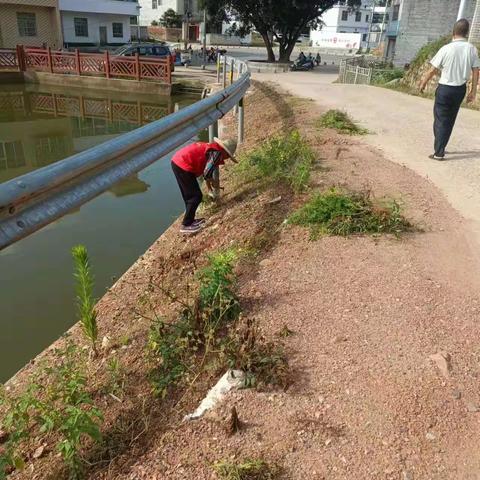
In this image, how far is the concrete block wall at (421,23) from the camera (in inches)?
1206

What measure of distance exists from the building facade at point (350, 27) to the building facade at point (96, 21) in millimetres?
37639

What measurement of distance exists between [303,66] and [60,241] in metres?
29.0

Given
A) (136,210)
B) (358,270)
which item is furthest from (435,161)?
(136,210)

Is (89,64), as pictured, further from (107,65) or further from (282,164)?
(282,164)

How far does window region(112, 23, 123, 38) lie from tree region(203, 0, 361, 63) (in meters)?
11.3

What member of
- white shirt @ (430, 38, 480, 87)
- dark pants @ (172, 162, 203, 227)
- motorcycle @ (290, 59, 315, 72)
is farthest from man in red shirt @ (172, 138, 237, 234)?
motorcycle @ (290, 59, 315, 72)

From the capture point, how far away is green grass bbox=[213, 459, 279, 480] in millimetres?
1848

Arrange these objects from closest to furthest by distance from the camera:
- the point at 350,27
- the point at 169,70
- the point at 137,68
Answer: the point at 169,70
the point at 137,68
the point at 350,27

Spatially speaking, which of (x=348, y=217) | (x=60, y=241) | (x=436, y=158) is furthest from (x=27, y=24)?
(x=348, y=217)

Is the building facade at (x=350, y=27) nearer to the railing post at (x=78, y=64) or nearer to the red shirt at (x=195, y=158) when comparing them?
the railing post at (x=78, y=64)

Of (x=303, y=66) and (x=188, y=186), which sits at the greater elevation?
(x=188, y=186)

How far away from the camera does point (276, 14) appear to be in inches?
Result: 1170

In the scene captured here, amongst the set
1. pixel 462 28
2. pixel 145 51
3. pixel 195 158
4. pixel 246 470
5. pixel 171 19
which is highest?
pixel 171 19

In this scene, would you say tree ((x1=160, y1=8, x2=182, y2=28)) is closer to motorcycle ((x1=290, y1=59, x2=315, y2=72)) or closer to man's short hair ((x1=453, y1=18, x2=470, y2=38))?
motorcycle ((x1=290, y1=59, x2=315, y2=72))
